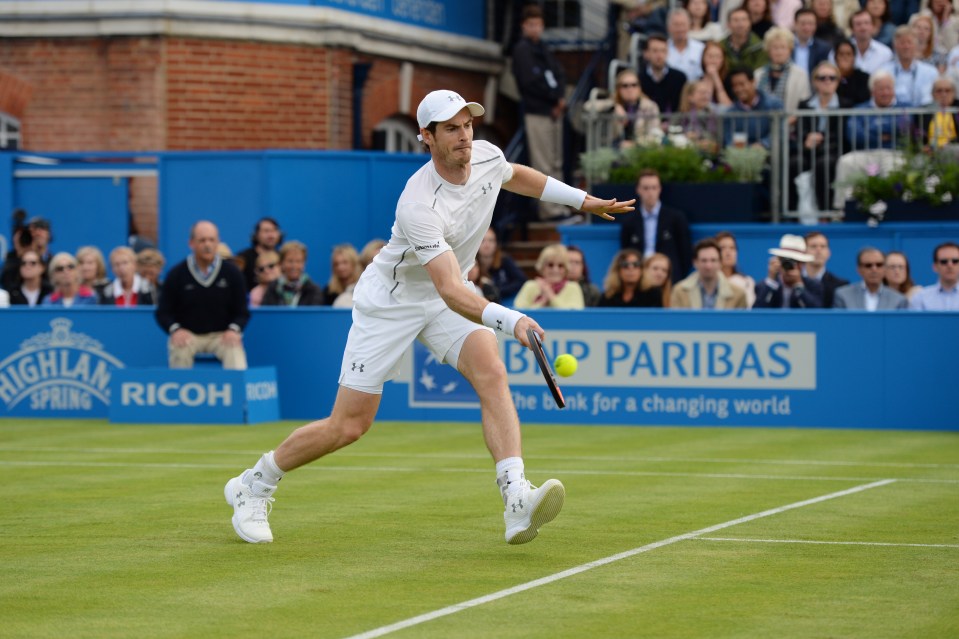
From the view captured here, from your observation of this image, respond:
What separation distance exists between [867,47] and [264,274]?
23.9ft

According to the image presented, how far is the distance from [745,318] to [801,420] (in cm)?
104

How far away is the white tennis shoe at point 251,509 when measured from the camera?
8.87 meters

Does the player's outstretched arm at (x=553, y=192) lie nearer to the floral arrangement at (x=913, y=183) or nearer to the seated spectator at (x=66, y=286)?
the seated spectator at (x=66, y=286)

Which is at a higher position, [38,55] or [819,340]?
[38,55]

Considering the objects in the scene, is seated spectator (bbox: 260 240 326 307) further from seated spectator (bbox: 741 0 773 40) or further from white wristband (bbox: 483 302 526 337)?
white wristband (bbox: 483 302 526 337)

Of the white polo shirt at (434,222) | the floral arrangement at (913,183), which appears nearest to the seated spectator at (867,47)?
the floral arrangement at (913,183)

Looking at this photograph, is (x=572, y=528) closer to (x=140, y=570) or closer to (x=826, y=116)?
Result: (x=140, y=570)

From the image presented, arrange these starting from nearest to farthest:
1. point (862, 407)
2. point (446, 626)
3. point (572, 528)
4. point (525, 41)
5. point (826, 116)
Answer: point (446, 626) → point (572, 528) → point (862, 407) → point (826, 116) → point (525, 41)

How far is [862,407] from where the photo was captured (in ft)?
52.9

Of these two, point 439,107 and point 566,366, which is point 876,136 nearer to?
point 439,107

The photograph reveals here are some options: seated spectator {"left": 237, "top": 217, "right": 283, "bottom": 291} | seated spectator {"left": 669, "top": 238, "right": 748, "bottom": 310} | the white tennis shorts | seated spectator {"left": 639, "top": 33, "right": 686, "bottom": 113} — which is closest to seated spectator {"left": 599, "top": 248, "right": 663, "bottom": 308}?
seated spectator {"left": 669, "top": 238, "right": 748, "bottom": 310}

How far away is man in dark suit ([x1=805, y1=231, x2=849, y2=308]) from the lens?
56.0 ft

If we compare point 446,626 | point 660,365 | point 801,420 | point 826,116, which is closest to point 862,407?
point 801,420

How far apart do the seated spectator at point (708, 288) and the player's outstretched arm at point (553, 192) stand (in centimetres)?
763
